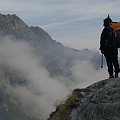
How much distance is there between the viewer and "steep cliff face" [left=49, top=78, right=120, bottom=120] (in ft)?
43.6

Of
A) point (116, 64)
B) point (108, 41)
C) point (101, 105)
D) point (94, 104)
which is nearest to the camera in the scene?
point (101, 105)

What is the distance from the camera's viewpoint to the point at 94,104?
556 inches

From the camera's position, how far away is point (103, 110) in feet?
44.0

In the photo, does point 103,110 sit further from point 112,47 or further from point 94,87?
point 112,47

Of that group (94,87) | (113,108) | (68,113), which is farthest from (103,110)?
(94,87)

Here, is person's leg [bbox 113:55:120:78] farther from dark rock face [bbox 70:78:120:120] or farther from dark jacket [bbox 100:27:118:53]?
dark rock face [bbox 70:78:120:120]

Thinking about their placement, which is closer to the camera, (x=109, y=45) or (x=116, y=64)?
(x=109, y=45)

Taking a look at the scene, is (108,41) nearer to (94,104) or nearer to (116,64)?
(116,64)

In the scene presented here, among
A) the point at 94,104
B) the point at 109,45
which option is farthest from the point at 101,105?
the point at 109,45

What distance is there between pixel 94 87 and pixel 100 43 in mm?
2272

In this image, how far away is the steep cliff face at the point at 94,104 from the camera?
13296 millimetres

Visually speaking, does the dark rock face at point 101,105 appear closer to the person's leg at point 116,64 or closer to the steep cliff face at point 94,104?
the steep cliff face at point 94,104

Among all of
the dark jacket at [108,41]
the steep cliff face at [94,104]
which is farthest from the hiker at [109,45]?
the steep cliff face at [94,104]

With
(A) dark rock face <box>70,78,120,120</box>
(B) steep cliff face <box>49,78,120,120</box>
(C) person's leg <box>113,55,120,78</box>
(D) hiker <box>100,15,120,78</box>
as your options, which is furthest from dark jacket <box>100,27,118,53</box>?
(A) dark rock face <box>70,78,120,120</box>
